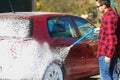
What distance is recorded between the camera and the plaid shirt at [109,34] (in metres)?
7.19

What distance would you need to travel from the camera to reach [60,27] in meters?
9.12

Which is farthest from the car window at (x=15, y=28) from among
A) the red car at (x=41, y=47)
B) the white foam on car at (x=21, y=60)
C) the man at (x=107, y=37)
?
the man at (x=107, y=37)

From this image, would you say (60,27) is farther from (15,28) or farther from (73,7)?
(73,7)

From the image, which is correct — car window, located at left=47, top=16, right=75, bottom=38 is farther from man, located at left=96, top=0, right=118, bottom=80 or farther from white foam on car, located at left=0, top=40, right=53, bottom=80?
man, located at left=96, top=0, right=118, bottom=80

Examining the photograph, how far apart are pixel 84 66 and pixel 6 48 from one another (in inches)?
77.4

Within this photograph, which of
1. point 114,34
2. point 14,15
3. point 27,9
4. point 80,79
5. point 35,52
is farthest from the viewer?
point 27,9

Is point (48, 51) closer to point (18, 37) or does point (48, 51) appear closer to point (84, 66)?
point (18, 37)

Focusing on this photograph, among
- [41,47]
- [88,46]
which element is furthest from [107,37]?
[88,46]

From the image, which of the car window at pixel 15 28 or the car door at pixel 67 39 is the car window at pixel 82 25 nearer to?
the car door at pixel 67 39

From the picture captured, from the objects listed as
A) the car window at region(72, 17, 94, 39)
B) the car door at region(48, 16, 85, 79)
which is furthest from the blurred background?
the car door at region(48, 16, 85, 79)

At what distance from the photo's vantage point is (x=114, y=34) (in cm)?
721

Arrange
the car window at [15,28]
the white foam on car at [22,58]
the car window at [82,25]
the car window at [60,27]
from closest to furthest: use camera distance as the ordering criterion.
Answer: the white foam on car at [22,58], the car window at [15,28], the car window at [60,27], the car window at [82,25]

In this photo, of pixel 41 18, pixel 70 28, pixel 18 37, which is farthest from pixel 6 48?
pixel 70 28

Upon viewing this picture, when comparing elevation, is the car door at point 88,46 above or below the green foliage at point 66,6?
below
